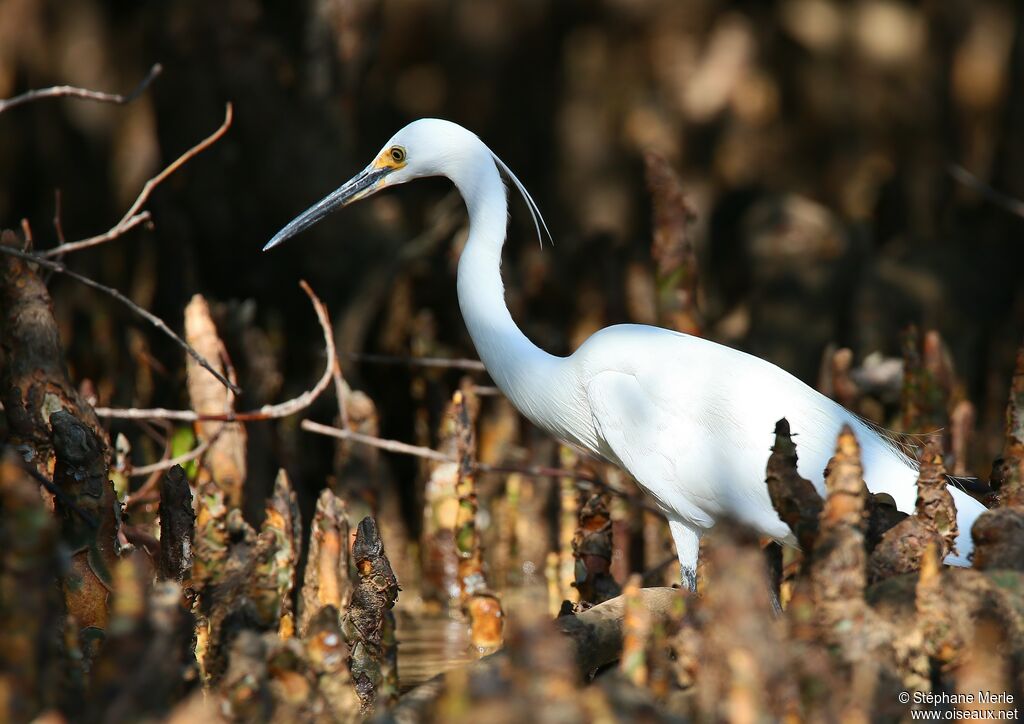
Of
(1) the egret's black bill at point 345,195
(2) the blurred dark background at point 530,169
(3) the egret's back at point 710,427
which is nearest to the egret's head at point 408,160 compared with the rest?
(1) the egret's black bill at point 345,195

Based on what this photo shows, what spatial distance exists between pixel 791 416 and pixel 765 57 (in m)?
6.38

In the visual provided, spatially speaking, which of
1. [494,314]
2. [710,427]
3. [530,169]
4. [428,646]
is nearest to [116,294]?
[494,314]

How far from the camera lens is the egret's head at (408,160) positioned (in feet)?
14.2

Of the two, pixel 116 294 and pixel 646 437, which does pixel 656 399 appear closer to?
pixel 646 437

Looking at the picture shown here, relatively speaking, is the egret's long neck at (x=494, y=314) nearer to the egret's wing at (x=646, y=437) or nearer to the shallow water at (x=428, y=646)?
the egret's wing at (x=646, y=437)

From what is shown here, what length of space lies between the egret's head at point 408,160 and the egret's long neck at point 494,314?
0.32 ft

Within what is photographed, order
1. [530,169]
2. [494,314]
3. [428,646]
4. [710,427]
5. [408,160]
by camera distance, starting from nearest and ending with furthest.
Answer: [710,427] → [494,314] → [408,160] → [428,646] → [530,169]

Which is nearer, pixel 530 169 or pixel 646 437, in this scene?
pixel 646 437

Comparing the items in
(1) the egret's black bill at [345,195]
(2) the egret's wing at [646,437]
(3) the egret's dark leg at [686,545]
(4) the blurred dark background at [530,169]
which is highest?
(4) the blurred dark background at [530,169]

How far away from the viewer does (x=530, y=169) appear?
9.63 meters

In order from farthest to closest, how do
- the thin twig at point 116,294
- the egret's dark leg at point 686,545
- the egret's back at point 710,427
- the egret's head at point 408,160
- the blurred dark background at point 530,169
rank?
the blurred dark background at point 530,169, the egret's head at point 408,160, the egret's dark leg at point 686,545, the egret's back at point 710,427, the thin twig at point 116,294

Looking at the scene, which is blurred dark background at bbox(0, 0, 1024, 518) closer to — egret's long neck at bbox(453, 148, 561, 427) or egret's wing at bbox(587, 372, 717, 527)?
egret's wing at bbox(587, 372, 717, 527)

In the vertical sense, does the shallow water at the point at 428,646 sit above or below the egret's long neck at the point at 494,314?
below

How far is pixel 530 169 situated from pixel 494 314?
5.56 m
